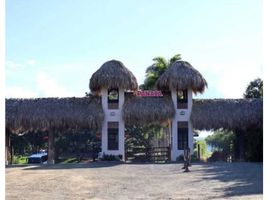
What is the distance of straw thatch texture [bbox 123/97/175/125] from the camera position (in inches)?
707

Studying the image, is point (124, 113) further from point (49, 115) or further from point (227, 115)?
point (227, 115)

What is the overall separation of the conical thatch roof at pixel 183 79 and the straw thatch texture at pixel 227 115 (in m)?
0.89

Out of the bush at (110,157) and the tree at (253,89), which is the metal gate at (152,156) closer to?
the bush at (110,157)

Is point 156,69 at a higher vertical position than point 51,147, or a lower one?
higher

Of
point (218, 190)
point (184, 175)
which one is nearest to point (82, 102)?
point (184, 175)

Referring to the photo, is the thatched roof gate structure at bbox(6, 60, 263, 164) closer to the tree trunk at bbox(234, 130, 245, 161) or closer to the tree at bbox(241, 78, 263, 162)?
the tree at bbox(241, 78, 263, 162)

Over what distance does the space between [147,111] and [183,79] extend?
6.57 feet

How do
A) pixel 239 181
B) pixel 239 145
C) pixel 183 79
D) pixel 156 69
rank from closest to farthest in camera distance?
1. pixel 239 181
2. pixel 183 79
3. pixel 239 145
4. pixel 156 69

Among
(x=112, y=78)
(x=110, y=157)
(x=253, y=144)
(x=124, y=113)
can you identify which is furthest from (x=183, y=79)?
(x=110, y=157)

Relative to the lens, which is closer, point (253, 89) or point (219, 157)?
point (219, 157)

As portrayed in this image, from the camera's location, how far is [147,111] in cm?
1797

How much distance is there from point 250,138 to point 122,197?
411 inches

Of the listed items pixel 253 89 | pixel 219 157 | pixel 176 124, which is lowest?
pixel 219 157

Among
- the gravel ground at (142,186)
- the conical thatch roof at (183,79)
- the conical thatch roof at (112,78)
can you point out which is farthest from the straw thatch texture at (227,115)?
the gravel ground at (142,186)
